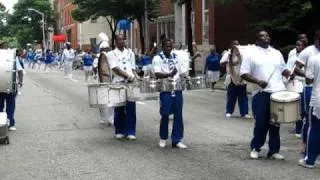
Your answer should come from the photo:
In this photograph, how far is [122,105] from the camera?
11148 millimetres

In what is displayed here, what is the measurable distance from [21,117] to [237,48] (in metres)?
5.60

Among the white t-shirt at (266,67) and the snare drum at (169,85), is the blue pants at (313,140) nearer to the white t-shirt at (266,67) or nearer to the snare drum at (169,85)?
the white t-shirt at (266,67)

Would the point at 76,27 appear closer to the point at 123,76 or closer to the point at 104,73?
the point at 104,73

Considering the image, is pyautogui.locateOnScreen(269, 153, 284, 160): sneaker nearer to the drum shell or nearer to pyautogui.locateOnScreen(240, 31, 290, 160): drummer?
pyautogui.locateOnScreen(240, 31, 290, 160): drummer

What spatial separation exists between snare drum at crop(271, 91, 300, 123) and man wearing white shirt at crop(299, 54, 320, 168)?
218 millimetres

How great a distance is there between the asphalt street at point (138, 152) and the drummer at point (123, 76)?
0.28 meters

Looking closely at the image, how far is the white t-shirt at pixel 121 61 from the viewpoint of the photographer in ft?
37.7

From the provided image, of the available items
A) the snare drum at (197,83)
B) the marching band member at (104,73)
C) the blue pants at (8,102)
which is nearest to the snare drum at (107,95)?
the snare drum at (197,83)

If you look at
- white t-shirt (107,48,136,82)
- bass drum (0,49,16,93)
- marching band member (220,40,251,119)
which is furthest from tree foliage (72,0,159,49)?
white t-shirt (107,48,136,82)

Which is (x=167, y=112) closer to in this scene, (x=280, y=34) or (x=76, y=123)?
(x=76, y=123)

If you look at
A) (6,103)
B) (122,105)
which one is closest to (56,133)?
(6,103)

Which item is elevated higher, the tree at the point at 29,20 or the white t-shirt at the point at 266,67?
the tree at the point at 29,20

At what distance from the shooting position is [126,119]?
456 inches

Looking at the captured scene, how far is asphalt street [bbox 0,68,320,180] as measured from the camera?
866 cm
